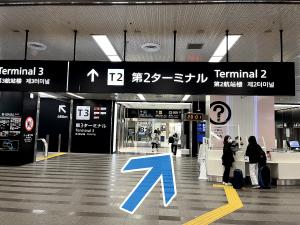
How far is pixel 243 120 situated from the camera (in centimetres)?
1066

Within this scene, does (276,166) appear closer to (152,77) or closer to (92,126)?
(152,77)

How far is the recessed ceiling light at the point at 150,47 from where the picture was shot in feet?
20.1

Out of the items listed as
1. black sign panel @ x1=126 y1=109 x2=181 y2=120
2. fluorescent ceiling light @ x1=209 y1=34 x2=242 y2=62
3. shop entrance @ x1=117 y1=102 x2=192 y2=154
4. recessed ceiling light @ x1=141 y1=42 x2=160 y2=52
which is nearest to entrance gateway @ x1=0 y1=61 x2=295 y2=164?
fluorescent ceiling light @ x1=209 y1=34 x2=242 y2=62

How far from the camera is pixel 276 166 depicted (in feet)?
26.2

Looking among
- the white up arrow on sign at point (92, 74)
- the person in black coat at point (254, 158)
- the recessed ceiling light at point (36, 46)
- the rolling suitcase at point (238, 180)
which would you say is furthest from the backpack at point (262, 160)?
the recessed ceiling light at point (36, 46)

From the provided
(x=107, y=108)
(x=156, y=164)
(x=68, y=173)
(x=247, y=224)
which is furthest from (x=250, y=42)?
(x=107, y=108)

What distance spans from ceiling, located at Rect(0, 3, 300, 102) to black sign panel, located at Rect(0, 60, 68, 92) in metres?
0.87

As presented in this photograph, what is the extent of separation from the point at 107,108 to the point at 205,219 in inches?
533

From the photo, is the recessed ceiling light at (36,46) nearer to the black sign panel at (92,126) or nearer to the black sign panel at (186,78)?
the black sign panel at (186,78)

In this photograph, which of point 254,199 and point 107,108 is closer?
point 254,199

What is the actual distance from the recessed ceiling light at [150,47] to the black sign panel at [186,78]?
76.4 inches

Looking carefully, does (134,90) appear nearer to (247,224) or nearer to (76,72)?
(76,72)

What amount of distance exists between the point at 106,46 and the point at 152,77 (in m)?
2.60

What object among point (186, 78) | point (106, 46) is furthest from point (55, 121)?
point (186, 78)
